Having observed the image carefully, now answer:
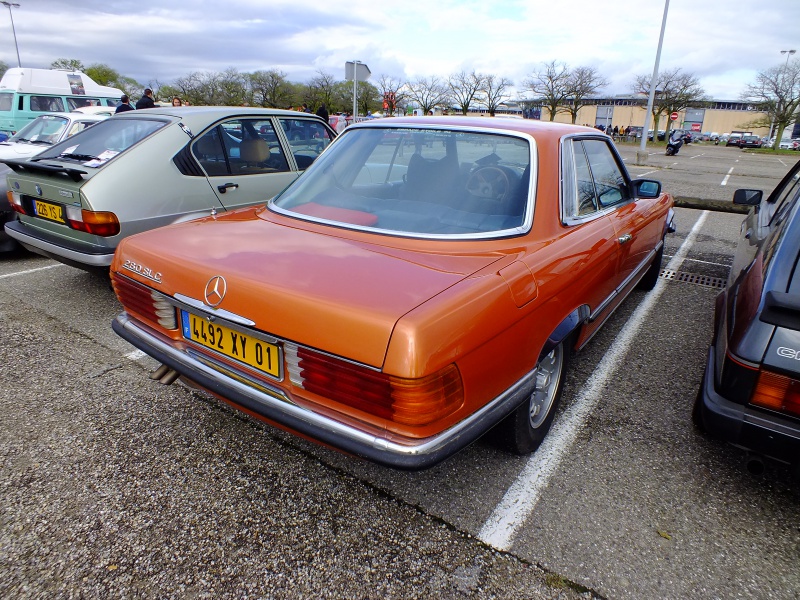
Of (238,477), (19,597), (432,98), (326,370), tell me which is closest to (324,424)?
(326,370)

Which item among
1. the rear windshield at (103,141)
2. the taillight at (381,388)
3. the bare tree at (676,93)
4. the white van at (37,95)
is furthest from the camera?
the bare tree at (676,93)

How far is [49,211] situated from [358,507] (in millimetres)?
3653

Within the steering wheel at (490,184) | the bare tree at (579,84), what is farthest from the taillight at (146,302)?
the bare tree at (579,84)

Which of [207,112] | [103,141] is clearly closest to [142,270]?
[207,112]

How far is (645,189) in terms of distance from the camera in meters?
3.67

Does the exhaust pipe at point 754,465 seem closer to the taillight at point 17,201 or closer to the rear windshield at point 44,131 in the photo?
the taillight at point 17,201

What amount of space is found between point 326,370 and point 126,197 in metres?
3.05

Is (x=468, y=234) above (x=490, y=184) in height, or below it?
below

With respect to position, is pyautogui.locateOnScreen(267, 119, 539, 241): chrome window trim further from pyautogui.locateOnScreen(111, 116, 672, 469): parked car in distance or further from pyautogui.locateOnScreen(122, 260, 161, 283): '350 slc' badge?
pyautogui.locateOnScreen(122, 260, 161, 283): '350 slc' badge

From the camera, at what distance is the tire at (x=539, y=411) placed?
2375 mm

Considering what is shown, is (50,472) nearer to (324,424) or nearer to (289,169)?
(324,424)

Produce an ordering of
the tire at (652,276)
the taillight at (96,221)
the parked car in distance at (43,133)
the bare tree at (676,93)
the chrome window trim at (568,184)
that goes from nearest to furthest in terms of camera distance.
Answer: the chrome window trim at (568,184) < the taillight at (96,221) < the tire at (652,276) < the parked car in distance at (43,133) < the bare tree at (676,93)

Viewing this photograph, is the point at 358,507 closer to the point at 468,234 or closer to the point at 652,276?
the point at 468,234

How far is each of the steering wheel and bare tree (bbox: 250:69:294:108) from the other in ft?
185
